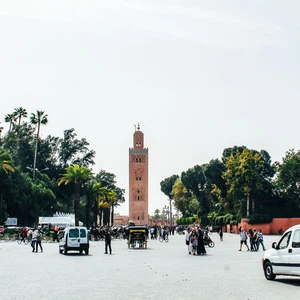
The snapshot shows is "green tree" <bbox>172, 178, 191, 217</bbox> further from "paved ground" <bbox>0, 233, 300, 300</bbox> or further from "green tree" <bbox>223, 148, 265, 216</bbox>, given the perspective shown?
"paved ground" <bbox>0, 233, 300, 300</bbox>

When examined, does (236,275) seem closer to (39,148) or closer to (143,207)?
(39,148)

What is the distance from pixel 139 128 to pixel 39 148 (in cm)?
7866

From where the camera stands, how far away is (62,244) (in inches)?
1257

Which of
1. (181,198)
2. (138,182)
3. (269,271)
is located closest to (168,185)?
(138,182)

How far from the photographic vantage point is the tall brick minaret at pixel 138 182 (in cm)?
15438

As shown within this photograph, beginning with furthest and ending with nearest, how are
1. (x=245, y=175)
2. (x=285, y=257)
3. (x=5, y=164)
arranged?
(x=245, y=175) → (x=5, y=164) → (x=285, y=257)

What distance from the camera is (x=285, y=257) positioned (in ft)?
50.7

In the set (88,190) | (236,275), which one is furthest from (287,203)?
(236,275)

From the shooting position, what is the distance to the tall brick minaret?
506 feet

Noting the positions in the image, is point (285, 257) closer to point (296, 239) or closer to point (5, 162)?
point (296, 239)

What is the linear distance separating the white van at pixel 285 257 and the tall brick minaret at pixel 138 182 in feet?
450

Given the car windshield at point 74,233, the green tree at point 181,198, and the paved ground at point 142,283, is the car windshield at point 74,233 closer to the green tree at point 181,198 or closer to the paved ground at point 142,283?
the paved ground at point 142,283

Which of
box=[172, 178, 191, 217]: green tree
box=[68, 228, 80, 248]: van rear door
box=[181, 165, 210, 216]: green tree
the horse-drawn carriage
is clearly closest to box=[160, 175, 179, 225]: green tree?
box=[172, 178, 191, 217]: green tree

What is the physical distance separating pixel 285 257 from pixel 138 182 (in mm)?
142867
